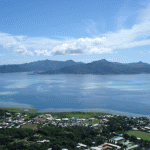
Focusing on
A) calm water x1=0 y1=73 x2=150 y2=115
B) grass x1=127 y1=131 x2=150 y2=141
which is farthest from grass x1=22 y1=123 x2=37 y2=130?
grass x1=127 y1=131 x2=150 y2=141

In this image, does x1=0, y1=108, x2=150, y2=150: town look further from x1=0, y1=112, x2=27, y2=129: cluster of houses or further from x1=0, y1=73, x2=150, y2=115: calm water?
x1=0, y1=73, x2=150, y2=115: calm water

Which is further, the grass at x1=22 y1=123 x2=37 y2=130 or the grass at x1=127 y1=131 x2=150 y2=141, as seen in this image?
the grass at x1=22 y1=123 x2=37 y2=130

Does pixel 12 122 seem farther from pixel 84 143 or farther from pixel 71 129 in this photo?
pixel 84 143

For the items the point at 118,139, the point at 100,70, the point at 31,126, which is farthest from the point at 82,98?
the point at 100,70

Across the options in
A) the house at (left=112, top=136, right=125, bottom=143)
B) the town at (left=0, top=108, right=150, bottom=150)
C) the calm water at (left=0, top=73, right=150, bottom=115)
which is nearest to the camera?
Result: the town at (left=0, top=108, right=150, bottom=150)

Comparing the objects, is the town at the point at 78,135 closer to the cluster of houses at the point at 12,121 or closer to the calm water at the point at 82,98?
the cluster of houses at the point at 12,121

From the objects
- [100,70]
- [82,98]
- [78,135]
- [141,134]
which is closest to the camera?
[78,135]

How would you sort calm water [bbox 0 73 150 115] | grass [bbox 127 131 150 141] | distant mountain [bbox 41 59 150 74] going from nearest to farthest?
grass [bbox 127 131 150 141] < calm water [bbox 0 73 150 115] < distant mountain [bbox 41 59 150 74]

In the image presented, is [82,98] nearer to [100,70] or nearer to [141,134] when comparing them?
[141,134]

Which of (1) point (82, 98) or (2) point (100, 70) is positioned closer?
(1) point (82, 98)
